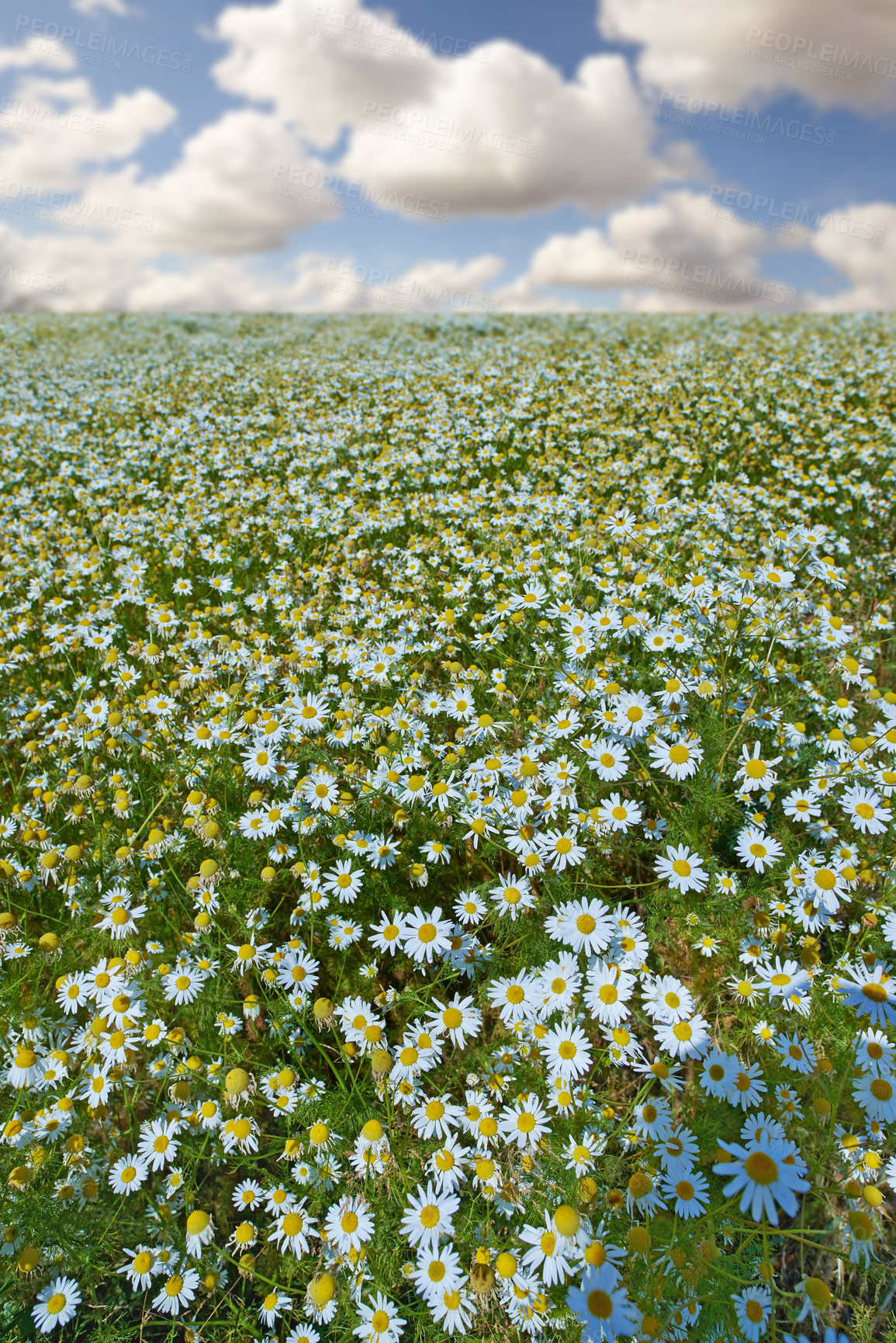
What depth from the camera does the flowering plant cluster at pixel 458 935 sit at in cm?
187

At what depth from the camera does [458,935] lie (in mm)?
2570

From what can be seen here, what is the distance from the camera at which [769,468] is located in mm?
6797

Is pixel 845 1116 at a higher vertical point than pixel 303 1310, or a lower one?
higher

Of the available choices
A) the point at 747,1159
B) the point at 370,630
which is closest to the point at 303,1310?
the point at 747,1159

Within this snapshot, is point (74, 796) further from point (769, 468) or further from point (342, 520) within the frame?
point (769, 468)

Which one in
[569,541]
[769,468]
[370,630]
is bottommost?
[370,630]

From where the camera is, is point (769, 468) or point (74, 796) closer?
point (74, 796)

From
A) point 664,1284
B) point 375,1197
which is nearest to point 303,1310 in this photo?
point 375,1197

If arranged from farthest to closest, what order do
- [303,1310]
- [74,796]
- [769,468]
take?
[769,468]
[74,796]
[303,1310]

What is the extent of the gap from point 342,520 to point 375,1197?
5.00 metres

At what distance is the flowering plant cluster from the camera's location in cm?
187

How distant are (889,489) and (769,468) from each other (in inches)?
45.4

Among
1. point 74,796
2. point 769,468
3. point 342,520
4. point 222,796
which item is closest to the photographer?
point 222,796

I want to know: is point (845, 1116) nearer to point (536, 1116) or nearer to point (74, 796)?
point (536, 1116)
